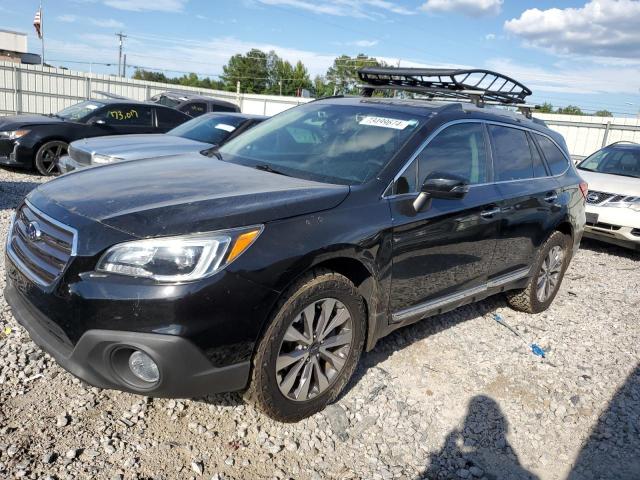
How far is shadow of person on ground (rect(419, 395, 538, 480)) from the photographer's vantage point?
9.13 feet

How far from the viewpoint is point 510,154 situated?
14.1ft

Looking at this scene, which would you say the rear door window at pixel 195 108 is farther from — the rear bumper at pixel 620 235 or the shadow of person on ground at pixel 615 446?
the shadow of person on ground at pixel 615 446

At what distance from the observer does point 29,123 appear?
9.01m

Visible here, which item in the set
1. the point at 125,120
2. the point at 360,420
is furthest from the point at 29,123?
the point at 360,420

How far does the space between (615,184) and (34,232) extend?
7.76 m

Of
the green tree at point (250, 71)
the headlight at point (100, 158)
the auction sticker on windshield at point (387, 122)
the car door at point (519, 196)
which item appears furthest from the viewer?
the green tree at point (250, 71)

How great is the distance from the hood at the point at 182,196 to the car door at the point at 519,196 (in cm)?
170

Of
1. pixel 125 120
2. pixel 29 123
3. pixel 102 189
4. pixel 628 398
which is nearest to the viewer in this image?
pixel 102 189

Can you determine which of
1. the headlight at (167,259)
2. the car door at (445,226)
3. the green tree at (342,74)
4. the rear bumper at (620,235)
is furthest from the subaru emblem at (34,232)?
the green tree at (342,74)

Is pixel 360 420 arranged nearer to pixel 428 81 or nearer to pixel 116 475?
pixel 116 475

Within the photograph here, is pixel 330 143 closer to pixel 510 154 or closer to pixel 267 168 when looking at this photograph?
pixel 267 168

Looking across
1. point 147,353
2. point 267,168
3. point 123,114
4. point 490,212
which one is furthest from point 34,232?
point 123,114

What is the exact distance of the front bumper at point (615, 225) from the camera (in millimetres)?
7395

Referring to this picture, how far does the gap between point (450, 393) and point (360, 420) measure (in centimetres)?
74
